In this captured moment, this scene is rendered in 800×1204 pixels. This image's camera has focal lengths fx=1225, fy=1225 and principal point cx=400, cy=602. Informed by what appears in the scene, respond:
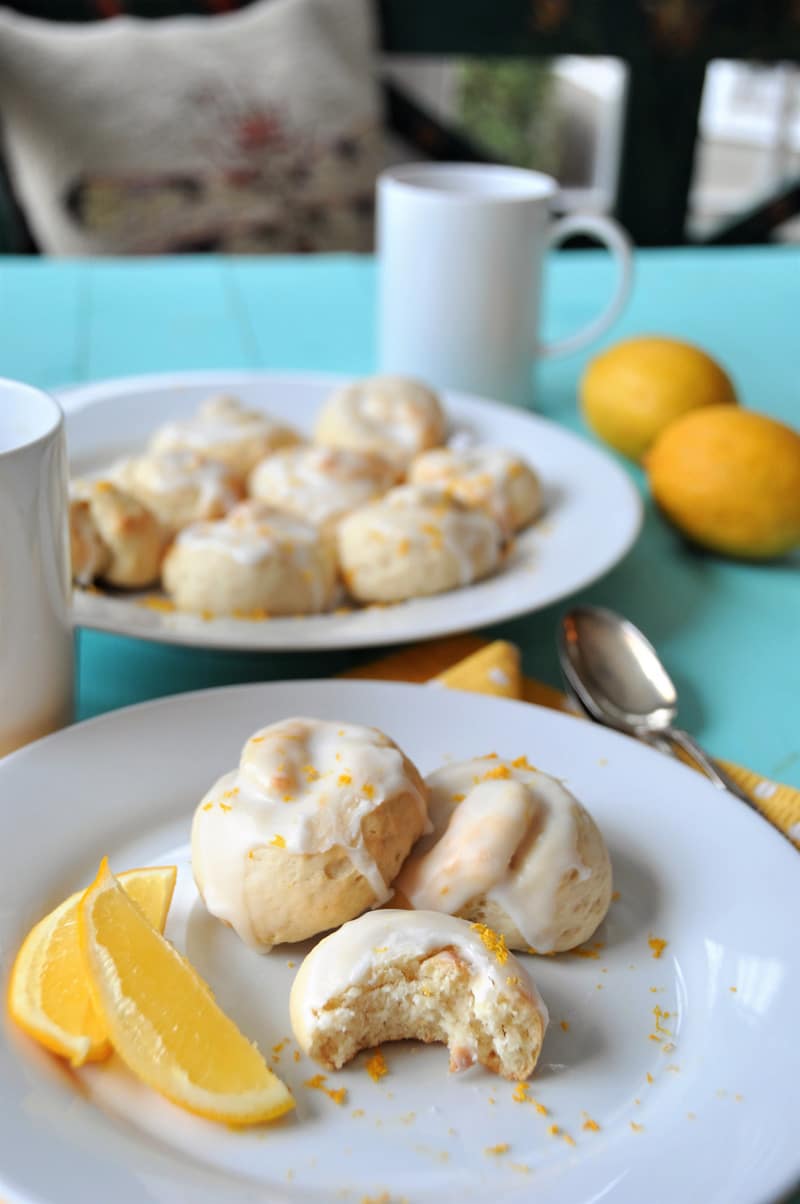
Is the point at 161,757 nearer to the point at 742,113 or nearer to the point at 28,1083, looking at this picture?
the point at 28,1083

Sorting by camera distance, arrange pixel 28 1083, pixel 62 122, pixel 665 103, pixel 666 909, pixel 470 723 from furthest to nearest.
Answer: pixel 665 103 < pixel 62 122 < pixel 470 723 < pixel 666 909 < pixel 28 1083

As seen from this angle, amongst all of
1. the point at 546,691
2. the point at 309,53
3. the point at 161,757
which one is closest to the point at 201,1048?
the point at 161,757

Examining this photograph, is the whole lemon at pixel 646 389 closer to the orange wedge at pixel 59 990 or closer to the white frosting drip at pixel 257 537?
the white frosting drip at pixel 257 537

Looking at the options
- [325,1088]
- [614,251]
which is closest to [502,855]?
[325,1088]

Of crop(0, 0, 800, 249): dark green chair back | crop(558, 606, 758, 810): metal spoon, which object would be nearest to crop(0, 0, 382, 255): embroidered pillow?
crop(0, 0, 800, 249): dark green chair back

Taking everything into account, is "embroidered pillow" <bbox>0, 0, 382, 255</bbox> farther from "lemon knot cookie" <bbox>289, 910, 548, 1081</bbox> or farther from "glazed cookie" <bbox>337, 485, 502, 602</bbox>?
"lemon knot cookie" <bbox>289, 910, 548, 1081</bbox>
